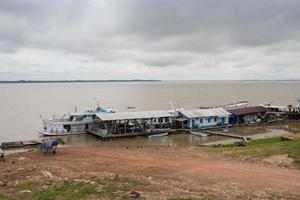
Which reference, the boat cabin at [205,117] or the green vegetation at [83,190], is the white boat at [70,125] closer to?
the boat cabin at [205,117]

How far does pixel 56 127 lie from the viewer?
4247 cm

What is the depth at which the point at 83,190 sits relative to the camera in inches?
586

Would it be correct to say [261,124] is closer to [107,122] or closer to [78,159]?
[107,122]

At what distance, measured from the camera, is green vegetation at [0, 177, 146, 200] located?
14097 millimetres

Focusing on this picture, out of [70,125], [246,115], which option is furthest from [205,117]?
[70,125]

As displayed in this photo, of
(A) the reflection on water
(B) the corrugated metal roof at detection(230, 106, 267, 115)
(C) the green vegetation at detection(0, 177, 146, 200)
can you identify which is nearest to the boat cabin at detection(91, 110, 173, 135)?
(A) the reflection on water

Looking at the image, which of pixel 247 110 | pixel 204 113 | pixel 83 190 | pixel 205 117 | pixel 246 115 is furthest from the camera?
pixel 247 110

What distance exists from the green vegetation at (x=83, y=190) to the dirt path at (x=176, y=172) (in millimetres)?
963

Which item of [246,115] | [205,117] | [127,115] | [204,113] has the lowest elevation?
[205,117]

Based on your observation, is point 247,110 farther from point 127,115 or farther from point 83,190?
point 83,190

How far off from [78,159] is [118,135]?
1413 cm

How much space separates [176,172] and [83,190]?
603 centimetres

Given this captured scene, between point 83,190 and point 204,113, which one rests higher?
point 204,113

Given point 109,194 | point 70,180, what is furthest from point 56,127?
point 109,194
